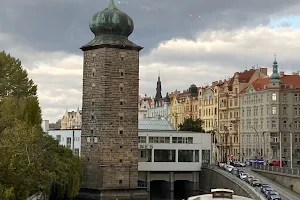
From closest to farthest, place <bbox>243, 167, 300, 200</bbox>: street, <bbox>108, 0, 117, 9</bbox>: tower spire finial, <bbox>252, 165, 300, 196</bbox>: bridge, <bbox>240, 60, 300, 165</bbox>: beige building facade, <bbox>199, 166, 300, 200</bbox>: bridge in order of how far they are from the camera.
Result: <bbox>243, 167, 300, 200</bbox>: street
<bbox>199, 166, 300, 200</bbox>: bridge
<bbox>252, 165, 300, 196</bbox>: bridge
<bbox>108, 0, 117, 9</bbox>: tower spire finial
<bbox>240, 60, 300, 165</bbox>: beige building facade

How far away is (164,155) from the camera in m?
90.4

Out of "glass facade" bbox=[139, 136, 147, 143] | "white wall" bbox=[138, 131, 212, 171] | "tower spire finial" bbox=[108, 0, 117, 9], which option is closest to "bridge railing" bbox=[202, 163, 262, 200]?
"white wall" bbox=[138, 131, 212, 171]

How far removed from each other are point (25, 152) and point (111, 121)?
1157 inches

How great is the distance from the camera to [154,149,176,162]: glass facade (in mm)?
89938

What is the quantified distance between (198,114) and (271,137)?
3158cm

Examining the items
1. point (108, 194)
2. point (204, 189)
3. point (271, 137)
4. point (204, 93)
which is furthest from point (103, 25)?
point (204, 93)

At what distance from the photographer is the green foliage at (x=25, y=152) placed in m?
46.3

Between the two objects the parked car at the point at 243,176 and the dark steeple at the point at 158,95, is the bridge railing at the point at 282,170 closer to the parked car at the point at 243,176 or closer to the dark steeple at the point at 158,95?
the parked car at the point at 243,176

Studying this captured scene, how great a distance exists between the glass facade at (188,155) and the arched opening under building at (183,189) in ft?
12.8

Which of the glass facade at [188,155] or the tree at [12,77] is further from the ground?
the tree at [12,77]

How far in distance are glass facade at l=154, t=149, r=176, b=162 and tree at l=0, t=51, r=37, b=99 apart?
857 inches

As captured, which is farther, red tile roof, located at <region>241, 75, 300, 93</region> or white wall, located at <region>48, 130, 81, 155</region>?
red tile roof, located at <region>241, 75, 300, 93</region>

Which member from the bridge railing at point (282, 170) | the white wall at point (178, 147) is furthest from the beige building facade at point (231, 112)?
the bridge railing at point (282, 170)

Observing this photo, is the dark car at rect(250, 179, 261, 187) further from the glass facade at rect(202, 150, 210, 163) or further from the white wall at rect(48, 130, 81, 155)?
the white wall at rect(48, 130, 81, 155)
